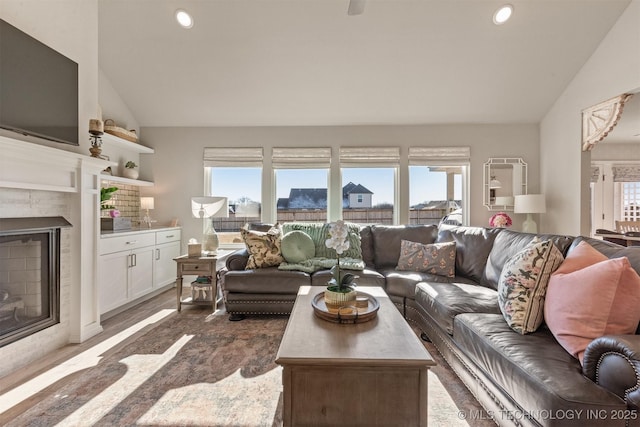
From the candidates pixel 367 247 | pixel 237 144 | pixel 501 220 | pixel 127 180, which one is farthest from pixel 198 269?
pixel 501 220

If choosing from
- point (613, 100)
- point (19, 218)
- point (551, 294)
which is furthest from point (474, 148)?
point (19, 218)

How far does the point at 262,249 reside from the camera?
297 cm

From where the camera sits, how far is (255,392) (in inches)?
65.8

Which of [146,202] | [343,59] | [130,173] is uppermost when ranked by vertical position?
[343,59]

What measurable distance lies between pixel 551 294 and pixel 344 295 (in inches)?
41.8

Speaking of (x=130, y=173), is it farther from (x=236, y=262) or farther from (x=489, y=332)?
(x=489, y=332)

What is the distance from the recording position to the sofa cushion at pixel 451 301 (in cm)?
186

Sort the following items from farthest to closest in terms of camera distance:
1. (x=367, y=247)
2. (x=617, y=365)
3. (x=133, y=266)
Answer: (x=367, y=247), (x=133, y=266), (x=617, y=365)

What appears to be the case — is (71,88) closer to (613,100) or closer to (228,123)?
(228,123)

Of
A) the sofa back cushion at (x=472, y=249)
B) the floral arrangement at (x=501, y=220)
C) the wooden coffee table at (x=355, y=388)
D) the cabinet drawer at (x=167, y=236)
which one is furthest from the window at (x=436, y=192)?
the cabinet drawer at (x=167, y=236)

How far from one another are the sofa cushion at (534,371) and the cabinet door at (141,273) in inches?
126

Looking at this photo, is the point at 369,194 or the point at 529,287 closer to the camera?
the point at 529,287

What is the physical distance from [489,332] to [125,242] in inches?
131

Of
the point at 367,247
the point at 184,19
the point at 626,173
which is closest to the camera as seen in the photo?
the point at 184,19
